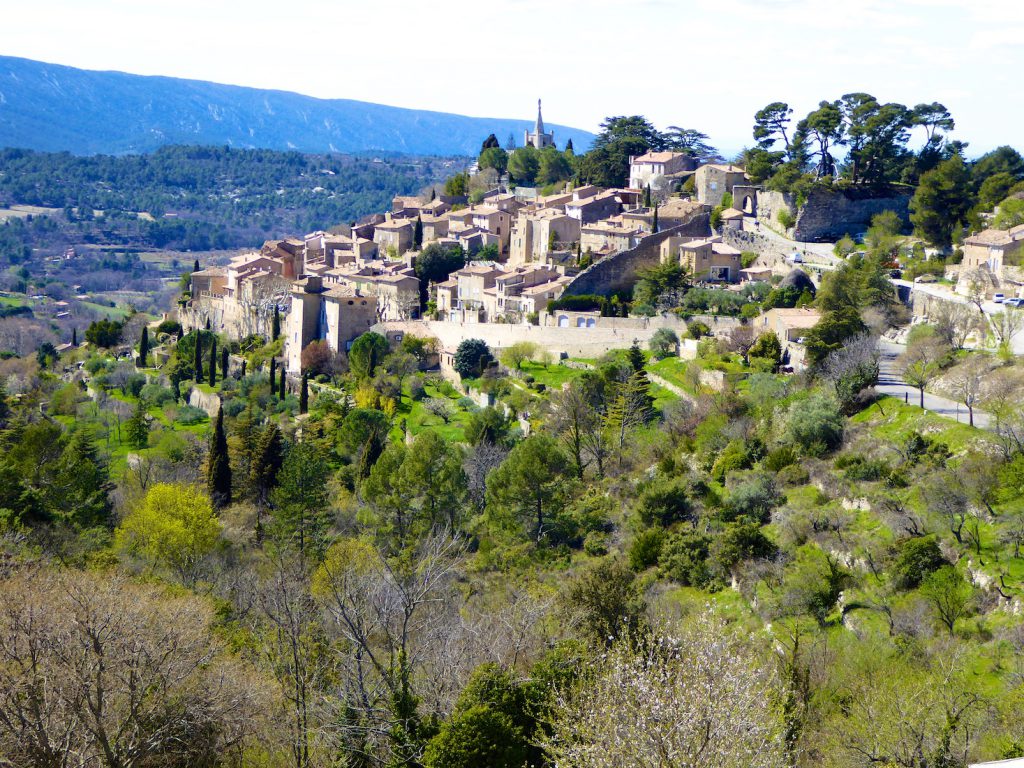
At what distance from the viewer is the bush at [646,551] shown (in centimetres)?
2462

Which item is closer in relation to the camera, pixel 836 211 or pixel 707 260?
pixel 707 260

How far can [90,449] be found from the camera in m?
34.6

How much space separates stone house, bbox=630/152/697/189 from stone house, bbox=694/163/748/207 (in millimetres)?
2993

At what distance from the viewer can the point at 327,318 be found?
4650cm

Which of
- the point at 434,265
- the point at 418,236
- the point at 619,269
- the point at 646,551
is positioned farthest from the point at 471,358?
the point at 646,551

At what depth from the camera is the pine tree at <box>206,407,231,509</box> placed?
33.1 metres

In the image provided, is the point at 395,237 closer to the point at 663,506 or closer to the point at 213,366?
the point at 213,366

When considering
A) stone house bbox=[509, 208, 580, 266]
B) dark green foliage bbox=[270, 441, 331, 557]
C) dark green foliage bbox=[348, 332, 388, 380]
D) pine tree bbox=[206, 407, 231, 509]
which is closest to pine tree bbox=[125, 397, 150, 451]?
dark green foliage bbox=[348, 332, 388, 380]

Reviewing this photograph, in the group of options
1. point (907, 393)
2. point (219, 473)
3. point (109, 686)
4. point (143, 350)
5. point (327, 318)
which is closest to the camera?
point (109, 686)

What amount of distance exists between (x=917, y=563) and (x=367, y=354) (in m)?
25.4

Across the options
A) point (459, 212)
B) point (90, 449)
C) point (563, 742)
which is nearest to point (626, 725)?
point (563, 742)

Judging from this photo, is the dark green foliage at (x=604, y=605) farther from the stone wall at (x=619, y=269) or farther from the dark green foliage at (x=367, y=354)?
the stone wall at (x=619, y=269)

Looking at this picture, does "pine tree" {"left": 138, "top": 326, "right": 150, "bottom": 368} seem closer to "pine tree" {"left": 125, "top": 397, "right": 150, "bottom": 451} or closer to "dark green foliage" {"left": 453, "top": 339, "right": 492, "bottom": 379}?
"pine tree" {"left": 125, "top": 397, "right": 150, "bottom": 451}

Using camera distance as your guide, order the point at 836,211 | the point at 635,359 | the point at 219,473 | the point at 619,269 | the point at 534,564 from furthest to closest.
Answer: the point at 836,211 < the point at 619,269 < the point at 635,359 < the point at 219,473 < the point at 534,564
